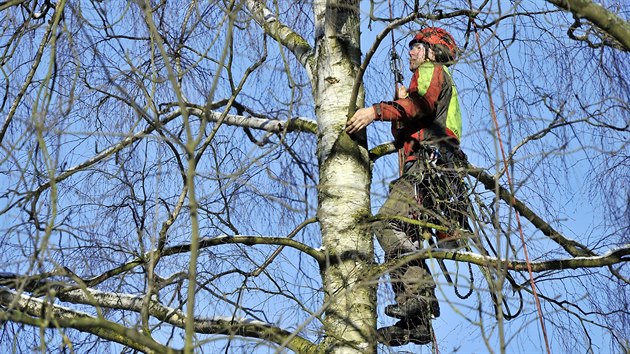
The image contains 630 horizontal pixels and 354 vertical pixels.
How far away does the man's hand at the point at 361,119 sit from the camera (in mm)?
5434

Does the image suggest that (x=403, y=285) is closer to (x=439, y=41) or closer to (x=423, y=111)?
(x=423, y=111)

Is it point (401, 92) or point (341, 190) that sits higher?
point (401, 92)

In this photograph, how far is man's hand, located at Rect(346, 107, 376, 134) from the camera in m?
5.43

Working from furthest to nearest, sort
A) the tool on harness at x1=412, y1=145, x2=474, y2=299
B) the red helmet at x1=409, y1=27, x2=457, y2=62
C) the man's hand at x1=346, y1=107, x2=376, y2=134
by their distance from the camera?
1. the man's hand at x1=346, y1=107, x2=376, y2=134
2. the red helmet at x1=409, y1=27, x2=457, y2=62
3. the tool on harness at x1=412, y1=145, x2=474, y2=299

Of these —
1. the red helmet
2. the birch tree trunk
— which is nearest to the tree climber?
the red helmet

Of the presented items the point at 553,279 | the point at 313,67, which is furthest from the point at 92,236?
the point at 553,279

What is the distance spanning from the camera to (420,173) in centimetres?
504

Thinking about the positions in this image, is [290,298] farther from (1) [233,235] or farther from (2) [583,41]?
(2) [583,41]

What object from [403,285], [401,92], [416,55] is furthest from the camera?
[401,92]

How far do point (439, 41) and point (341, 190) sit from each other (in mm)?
870

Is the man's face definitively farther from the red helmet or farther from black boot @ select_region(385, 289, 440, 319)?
black boot @ select_region(385, 289, 440, 319)

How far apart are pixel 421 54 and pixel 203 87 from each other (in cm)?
123

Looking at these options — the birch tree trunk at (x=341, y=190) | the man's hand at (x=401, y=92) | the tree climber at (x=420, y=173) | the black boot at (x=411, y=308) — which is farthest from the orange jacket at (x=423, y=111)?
the black boot at (x=411, y=308)

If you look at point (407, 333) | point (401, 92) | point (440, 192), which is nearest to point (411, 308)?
point (407, 333)
